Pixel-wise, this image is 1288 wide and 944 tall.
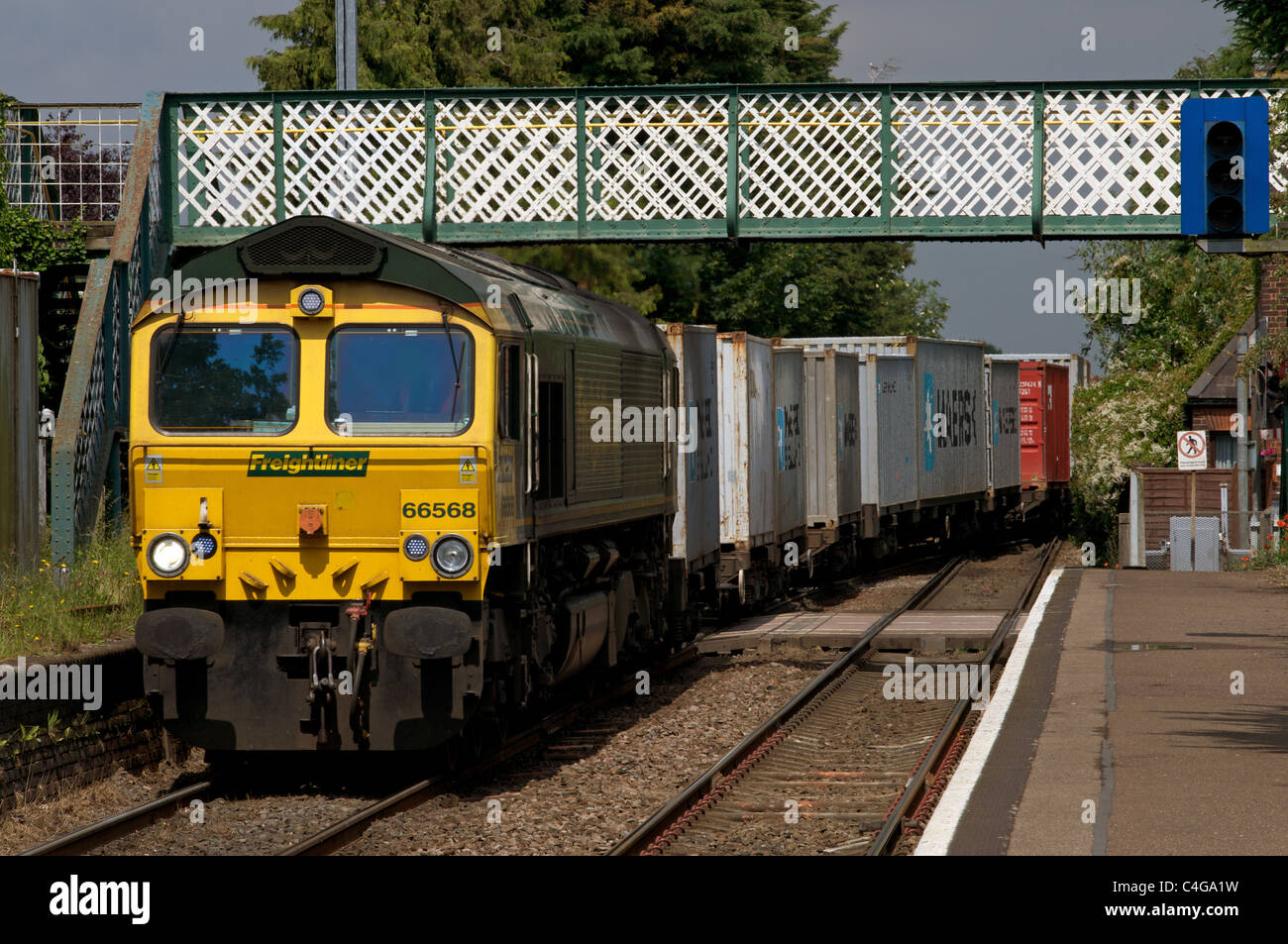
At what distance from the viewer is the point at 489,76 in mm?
43375

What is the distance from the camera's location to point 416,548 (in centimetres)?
1045

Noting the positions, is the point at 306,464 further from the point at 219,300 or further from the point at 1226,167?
the point at 1226,167

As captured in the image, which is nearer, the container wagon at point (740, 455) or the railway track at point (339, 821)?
the railway track at point (339, 821)

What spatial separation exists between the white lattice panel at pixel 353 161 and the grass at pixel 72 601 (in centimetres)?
467

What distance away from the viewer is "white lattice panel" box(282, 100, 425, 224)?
58.9 ft

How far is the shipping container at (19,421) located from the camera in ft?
44.5

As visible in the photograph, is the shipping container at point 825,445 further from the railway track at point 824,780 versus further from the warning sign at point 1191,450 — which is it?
the warning sign at point 1191,450

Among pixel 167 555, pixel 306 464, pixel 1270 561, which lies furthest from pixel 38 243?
pixel 1270 561

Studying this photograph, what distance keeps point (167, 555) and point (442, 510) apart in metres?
1.72

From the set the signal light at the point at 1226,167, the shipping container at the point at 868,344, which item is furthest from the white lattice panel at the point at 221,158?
the shipping container at the point at 868,344

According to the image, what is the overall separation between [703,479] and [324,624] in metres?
8.55

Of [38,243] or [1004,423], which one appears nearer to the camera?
[38,243]

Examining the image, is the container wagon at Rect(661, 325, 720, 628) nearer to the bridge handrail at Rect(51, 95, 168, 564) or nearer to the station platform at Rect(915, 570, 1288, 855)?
the station platform at Rect(915, 570, 1288, 855)

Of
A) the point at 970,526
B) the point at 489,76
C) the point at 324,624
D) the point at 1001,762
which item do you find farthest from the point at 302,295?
the point at 489,76
